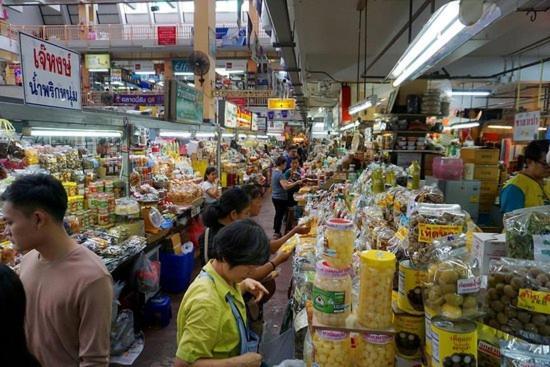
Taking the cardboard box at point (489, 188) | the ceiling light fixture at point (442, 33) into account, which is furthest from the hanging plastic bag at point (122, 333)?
the cardboard box at point (489, 188)

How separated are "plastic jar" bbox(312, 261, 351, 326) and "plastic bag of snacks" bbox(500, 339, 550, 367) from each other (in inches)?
19.6

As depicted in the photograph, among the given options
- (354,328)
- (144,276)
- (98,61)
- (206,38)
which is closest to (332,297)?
(354,328)

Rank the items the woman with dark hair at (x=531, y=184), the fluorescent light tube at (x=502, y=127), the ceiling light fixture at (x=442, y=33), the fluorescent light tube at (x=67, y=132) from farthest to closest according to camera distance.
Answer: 1. the fluorescent light tube at (x=502, y=127)
2. the woman with dark hair at (x=531, y=184)
3. the fluorescent light tube at (x=67, y=132)
4. the ceiling light fixture at (x=442, y=33)

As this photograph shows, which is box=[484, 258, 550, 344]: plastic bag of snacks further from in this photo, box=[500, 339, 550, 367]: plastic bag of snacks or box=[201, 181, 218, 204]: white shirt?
box=[201, 181, 218, 204]: white shirt

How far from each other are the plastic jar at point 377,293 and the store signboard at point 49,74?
2.61m

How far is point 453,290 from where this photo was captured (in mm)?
1212

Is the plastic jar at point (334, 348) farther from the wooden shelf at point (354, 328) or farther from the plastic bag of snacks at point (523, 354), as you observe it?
the plastic bag of snacks at point (523, 354)

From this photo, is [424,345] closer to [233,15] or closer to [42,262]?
[42,262]

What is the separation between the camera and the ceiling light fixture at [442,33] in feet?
6.82

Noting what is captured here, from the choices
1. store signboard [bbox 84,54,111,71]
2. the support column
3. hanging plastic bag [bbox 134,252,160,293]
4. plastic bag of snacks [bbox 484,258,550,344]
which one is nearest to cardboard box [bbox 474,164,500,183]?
hanging plastic bag [bbox 134,252,160,293]

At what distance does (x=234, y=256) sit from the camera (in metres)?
1.72

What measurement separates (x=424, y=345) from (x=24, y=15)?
31770 millimetres

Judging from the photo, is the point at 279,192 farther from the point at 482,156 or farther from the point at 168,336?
the point at 168,336

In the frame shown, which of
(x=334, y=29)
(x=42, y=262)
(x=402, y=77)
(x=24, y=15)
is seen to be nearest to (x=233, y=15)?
(x=24, y=15)
